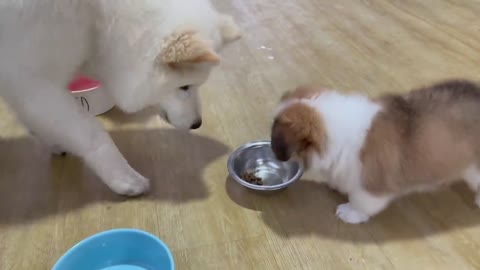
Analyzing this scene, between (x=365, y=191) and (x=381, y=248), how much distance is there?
0.20m

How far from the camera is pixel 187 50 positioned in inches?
55.2

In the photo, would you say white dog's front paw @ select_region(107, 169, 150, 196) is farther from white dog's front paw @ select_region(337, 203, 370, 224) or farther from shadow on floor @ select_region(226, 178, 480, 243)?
white dog's front paw @ select_region(337, 203, 370, 224)

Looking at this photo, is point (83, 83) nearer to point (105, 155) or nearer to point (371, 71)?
point (105, 155)

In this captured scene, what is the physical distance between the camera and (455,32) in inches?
111

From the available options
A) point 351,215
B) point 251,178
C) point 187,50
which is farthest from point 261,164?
point 187,50

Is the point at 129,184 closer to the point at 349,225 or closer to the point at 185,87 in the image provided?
the point at 185,87

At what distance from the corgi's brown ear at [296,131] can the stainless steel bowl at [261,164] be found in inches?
12.4

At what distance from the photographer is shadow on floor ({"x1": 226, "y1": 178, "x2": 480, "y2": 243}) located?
1615mm

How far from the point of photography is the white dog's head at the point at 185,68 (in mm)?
1400

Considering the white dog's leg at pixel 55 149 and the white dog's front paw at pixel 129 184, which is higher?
the white dog's front paw at pixel 129 184

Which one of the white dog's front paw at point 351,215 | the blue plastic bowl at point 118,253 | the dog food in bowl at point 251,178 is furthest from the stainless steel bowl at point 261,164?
the blue plastic bowl at point 118,253

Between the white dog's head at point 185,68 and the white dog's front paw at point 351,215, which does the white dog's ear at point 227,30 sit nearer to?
the white dog's head at point 185,68

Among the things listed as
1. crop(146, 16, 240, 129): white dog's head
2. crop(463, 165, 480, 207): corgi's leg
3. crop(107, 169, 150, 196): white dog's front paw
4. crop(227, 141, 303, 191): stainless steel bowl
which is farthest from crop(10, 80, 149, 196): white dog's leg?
crop(463, 165, 480, 207): corgi's leg

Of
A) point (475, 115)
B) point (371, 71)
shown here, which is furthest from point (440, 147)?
point (371, 71)
